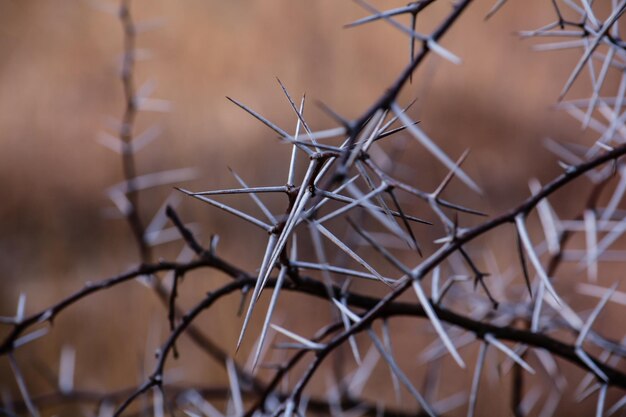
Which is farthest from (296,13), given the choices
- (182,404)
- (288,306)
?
(182,404)

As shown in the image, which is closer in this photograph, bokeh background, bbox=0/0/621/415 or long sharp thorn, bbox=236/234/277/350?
long sharp thorn, bbox=236/234/277/350

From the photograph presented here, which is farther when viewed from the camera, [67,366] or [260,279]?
[67,366]

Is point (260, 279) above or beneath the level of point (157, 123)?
beneath

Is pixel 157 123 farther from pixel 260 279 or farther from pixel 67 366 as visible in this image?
pixel 260 279

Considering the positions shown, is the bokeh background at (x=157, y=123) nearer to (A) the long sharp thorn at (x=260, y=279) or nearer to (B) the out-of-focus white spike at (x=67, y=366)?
(B) the out-of-focus white spike at (x=67, y=366)

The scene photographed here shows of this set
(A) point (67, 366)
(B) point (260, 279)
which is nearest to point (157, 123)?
(A) point (67, 366)

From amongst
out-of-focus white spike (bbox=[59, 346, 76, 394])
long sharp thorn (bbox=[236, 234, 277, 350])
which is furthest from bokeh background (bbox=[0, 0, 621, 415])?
long sharp thorn (bbox=[236, 234, 277, 350])

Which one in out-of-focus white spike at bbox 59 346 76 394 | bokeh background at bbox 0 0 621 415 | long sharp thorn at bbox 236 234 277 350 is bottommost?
out-of-focus white spike at bbox 59 346 76 394

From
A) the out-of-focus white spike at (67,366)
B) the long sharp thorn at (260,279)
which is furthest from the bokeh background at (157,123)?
the long sharp thorn at (260,279)

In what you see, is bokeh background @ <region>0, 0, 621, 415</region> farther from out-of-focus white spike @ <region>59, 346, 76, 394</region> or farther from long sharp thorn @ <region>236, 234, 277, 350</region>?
long sharp thorn @ <region>236, 234, 277, 350</region>
